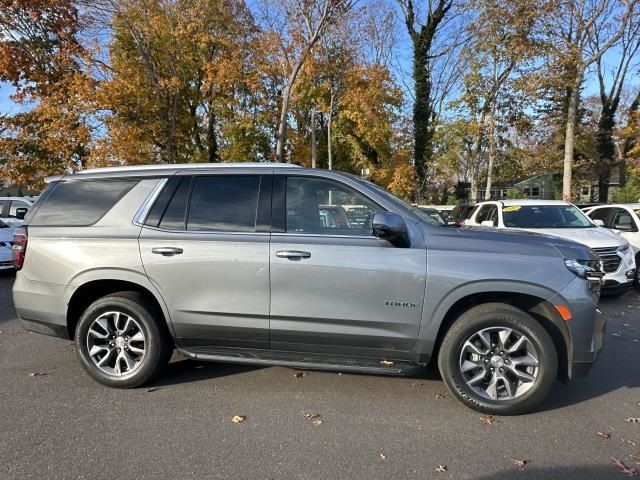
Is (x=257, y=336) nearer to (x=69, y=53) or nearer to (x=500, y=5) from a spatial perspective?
(x=69, y=53)

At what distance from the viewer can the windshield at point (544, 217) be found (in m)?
8.43

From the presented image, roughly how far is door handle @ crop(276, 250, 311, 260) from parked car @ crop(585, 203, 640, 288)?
7.75 m

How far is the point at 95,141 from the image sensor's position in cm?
1886

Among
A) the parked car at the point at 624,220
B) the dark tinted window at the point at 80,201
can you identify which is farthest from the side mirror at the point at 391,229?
the parked car at the point at 624,220

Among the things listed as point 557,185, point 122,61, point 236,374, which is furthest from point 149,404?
point 557,185

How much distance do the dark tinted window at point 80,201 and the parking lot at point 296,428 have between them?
4.92 feet

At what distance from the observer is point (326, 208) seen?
372cm

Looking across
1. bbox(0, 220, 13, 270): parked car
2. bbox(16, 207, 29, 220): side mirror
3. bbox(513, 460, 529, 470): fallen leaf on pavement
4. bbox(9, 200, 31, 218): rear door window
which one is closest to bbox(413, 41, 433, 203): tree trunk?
bbox(9, 200, 31, 218): rear door window

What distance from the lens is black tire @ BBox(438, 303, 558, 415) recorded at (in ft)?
11.1

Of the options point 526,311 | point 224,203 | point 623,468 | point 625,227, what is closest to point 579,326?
point 526,311

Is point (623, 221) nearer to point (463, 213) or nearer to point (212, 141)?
point (463, 213)

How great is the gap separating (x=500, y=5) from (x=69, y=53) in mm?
18538

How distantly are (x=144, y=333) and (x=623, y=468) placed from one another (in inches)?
144

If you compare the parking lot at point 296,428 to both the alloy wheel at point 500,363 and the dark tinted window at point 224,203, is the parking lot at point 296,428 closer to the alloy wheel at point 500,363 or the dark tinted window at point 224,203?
A: the alloy wheel at point 500,363
